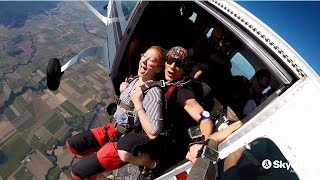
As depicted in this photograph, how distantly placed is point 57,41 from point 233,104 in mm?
86778

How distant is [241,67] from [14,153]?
4049 centimetres

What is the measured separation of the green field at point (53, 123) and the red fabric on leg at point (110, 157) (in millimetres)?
42232

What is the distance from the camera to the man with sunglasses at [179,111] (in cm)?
249

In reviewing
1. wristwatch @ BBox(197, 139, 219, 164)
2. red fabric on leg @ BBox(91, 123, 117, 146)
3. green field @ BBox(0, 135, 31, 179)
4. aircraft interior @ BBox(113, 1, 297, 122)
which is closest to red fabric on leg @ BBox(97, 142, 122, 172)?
red fabric on leg @ BBox(91, 123, 117, 146)

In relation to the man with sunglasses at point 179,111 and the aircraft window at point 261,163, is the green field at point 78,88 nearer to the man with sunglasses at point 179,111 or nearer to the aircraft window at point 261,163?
the man with sunglasses at point 179,111

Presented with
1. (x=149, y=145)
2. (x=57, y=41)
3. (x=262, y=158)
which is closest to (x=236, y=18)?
(x=262, y=158)

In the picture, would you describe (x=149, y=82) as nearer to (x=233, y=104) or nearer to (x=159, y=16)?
(x=233, y=104)

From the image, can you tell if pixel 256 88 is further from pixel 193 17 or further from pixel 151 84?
pixel 193 17

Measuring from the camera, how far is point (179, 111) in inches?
110

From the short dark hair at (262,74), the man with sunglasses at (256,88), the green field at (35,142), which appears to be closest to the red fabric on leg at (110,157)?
the man with sunglasses at (256,88)

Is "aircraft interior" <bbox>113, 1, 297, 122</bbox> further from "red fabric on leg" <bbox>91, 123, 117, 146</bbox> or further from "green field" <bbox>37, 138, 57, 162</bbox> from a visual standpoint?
"green field" <bbox>37, 138, 57, 162</bbox>

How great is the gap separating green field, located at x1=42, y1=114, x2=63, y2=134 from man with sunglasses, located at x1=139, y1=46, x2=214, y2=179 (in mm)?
42329

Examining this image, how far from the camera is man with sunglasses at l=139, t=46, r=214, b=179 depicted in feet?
8.18

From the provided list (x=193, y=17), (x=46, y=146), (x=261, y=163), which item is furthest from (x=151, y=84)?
(x=46, y=146)
